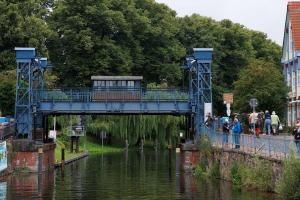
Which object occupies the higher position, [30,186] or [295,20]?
[295,20]

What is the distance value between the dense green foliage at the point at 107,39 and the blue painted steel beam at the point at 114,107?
62.0 feet

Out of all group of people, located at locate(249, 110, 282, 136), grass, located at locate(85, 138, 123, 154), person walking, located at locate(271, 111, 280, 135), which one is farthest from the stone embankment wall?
grass, located at locate(85, 138, 123, 154)

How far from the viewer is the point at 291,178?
1150 inches

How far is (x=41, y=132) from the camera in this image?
54.2m

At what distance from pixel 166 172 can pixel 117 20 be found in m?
33.7

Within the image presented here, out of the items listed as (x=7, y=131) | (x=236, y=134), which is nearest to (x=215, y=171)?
(x=236, y=134)

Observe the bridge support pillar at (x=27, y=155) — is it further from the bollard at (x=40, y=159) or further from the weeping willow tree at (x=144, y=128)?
the weeping willow tree at (x=144, y=128)

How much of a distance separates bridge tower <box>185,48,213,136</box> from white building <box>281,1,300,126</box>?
16.0 metres

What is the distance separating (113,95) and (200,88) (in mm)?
6180

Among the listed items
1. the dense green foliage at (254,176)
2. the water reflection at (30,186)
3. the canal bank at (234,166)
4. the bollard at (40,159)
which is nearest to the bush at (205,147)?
the canal bank at (234,166)

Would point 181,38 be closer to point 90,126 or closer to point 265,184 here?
point 90,126

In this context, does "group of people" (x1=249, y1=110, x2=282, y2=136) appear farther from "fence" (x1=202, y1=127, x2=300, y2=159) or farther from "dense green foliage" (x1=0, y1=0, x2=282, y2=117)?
"dense green foliage" (x1=0, y1=0, x2=282, y2=117)

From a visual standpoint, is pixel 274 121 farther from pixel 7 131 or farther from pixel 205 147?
pixel 7 131

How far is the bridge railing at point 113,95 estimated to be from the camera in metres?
53.2
